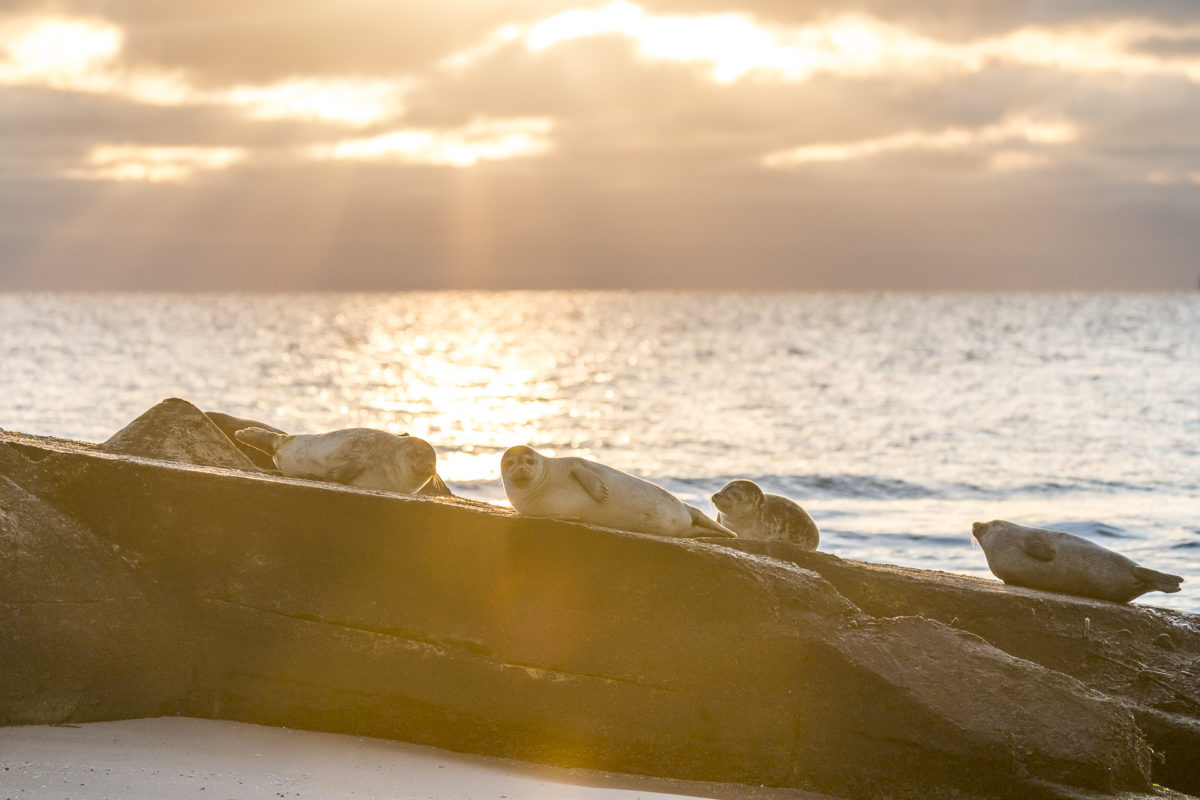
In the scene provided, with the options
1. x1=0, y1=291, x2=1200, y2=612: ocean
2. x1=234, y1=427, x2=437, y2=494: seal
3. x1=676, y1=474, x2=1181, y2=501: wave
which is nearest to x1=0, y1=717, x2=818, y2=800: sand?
x1=234, y1=427, x2=437, y2=494: seal

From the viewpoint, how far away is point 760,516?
33.9 feet

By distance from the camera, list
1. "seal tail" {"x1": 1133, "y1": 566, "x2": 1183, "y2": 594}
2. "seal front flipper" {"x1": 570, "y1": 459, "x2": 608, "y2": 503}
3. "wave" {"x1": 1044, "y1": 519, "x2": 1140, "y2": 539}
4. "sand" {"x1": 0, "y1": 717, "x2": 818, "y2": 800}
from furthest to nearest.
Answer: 1. "wave" {"x1": 1044, "y1": 519, "x2": 1140, "y2": 539}
2. "seal tail" {"x1": 1133, "y1": 566, "x2": 1183, "y2": 594}
3. "seal front flipper" {"x1": 570, "y1": 459, "x2": 608, "y2": 503}
4. "sand" {"x1": 0, "y1": 717, "x2": 818, "y2": 800}

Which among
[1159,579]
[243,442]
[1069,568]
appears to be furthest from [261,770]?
[1159,579]

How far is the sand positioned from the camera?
6102mm

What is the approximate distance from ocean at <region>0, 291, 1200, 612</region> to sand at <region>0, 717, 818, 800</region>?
31.5 feet

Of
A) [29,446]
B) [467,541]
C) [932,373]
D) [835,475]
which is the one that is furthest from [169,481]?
[932,373]

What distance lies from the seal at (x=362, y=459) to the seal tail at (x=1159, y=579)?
5.19 meters

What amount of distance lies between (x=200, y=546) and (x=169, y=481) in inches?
17.1

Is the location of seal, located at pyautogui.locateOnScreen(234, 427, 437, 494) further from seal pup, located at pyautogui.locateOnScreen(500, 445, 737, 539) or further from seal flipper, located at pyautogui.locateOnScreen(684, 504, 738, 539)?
seal flipper, located at pyautogui.locateOnScreen(684, 504, 738, 539)

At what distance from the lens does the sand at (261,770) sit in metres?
6.10

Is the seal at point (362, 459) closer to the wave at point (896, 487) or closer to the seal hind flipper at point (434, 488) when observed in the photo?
the seal hind flipper at point (434, 488)

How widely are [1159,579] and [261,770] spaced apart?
21.2 ft

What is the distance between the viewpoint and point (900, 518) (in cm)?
2106

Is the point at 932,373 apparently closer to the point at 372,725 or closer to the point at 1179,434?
the point at 1179,434
